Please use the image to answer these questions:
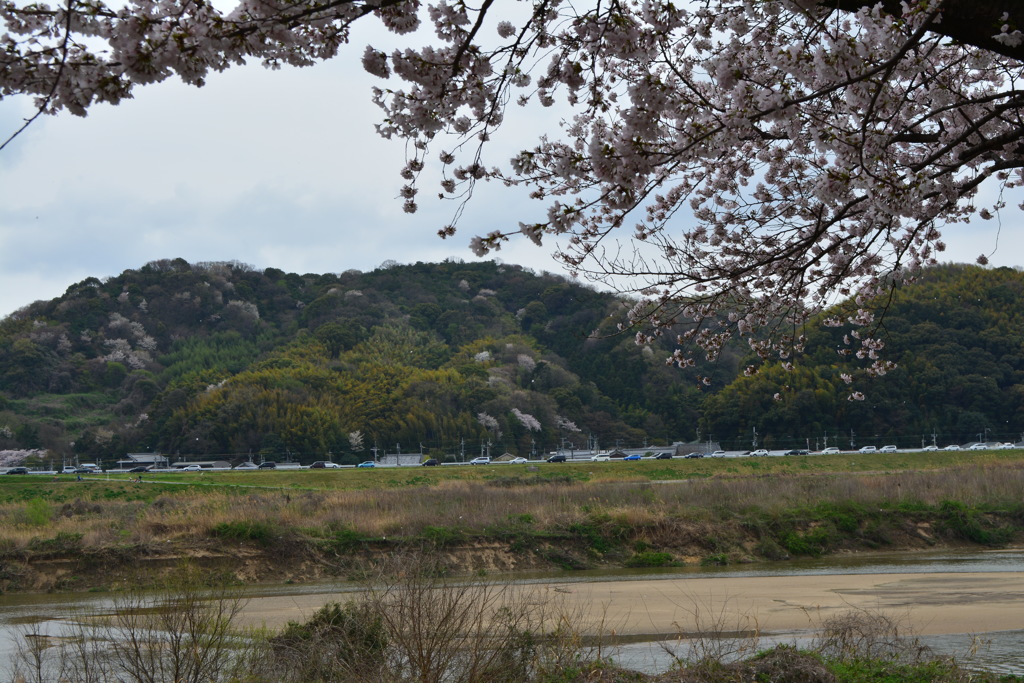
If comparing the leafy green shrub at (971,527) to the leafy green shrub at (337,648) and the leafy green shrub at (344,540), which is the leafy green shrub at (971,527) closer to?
the leafy green shrub at (344,540)

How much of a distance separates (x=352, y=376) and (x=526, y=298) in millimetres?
27936

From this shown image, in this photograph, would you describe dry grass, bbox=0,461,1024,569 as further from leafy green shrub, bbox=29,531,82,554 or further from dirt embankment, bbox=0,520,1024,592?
dirt embankment, bbox=0,520,1024,592

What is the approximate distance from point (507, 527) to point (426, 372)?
4657 cm

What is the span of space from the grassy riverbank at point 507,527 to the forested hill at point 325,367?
79.7 ft

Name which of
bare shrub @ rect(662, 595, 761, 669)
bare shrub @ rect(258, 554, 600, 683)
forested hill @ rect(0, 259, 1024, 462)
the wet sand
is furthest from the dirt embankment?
forested hill @ rect(0, 259, 1024, 462)

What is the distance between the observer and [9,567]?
66.8 feet

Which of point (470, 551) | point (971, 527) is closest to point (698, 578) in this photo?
point (470, 551)

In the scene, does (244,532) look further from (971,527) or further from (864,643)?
(971,527)

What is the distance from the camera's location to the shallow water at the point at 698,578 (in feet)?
35.7

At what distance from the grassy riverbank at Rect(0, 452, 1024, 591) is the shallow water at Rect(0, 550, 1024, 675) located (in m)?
0.83

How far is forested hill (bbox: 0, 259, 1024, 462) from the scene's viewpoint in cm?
5094

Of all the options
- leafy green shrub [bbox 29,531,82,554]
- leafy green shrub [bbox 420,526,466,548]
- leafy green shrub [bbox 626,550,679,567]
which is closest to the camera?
leafy green shrub [bbox 29,531,82,554]

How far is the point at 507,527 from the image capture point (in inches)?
892

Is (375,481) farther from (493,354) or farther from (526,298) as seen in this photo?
(526,298)
